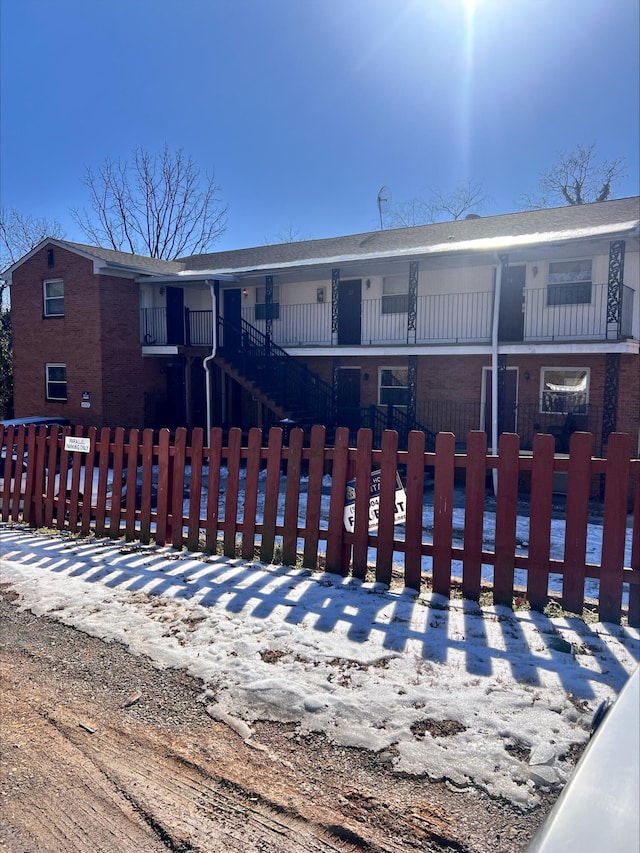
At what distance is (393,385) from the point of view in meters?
17.9

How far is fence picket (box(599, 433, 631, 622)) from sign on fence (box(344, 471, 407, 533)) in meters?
1.64

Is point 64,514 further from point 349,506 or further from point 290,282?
point 290,282

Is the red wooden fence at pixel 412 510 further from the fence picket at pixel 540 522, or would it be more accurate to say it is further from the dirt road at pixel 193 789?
the dirt road at pixel 193 789

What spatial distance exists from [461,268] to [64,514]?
12.5 metres

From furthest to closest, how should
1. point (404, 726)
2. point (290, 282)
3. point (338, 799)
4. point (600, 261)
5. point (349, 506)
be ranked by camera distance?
point (290, 282) < point (600, 261) < point (349, 506) < point (404, 726) < point (338, 799)

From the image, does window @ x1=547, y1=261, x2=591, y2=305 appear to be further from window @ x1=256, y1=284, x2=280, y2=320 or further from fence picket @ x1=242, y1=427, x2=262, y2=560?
fence picket @ x1=242, y1=427, x2=262, y2=560

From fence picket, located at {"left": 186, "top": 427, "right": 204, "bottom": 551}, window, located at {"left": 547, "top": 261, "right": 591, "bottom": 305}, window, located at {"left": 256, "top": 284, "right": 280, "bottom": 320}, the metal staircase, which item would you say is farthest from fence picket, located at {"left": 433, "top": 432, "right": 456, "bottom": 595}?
window, located at {"left": 256, "top": 284, "right": 280, "bottom": 320}

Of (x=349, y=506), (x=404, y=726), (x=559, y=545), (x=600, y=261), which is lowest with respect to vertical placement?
(x=559, y=545)

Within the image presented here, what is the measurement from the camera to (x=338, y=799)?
265cm

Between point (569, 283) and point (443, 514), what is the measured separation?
11906mm

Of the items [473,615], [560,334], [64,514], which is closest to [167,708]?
[473,615]

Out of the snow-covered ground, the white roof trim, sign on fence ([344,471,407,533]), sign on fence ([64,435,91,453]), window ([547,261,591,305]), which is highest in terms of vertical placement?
the white roof trim

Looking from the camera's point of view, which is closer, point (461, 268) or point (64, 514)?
point (64, 514)

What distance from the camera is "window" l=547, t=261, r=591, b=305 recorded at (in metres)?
14.7
